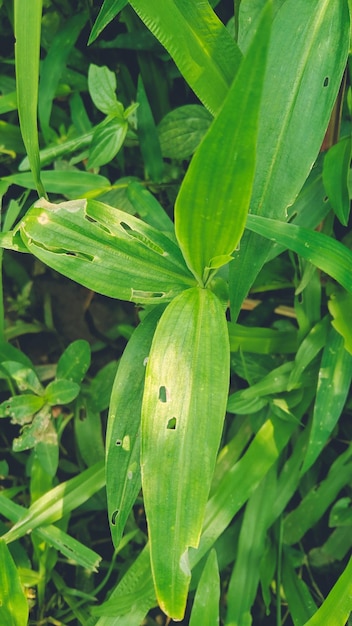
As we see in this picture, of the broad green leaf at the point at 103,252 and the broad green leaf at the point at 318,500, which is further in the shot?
the broad green leaf at the point at 318,500

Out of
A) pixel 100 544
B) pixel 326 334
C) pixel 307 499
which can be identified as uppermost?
A: pixel 326 334

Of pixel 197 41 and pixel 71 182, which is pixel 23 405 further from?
pixel 197 41

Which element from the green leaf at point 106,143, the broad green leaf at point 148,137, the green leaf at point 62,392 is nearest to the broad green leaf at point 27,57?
the green leaf at point 106,143

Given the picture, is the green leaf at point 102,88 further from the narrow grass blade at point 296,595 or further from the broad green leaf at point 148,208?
the narrow grass blade at point 296,595

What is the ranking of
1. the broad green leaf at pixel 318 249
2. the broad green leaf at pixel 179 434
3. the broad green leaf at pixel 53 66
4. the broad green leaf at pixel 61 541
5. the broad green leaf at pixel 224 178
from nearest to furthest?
1. the broad green leaf at pixel 224 178
2. the broad green leaf at pixel 179 434
3. the broad green leaf at pixel 318 249
4. the broad green leaf at pixel 61 541
5. the broad green leaf at pixel 53 66

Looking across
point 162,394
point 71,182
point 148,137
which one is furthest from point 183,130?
point 162,394

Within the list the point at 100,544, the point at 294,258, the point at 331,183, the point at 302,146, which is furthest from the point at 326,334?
the point at 100,544

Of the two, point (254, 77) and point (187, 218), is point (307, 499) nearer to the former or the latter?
point (187, 218)

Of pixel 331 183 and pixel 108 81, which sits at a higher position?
pixel 108 81
